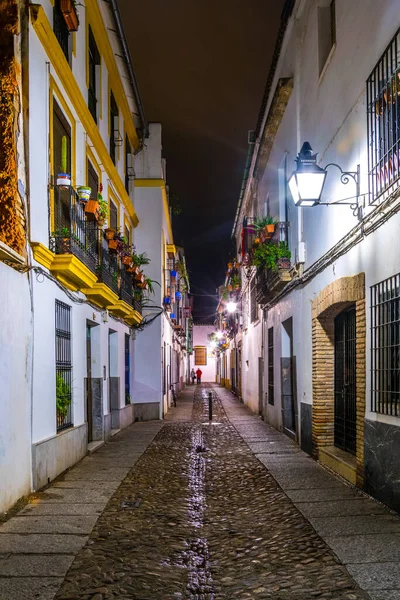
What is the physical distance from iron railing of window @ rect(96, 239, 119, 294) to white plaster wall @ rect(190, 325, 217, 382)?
1996 inches

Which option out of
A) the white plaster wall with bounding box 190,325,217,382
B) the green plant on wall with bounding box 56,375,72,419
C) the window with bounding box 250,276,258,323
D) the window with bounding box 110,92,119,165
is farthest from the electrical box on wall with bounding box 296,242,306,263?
the white plaster wall with bounding box 190,325,217,382

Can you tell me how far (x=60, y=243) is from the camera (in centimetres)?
916

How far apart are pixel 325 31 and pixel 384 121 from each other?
372 centimetres

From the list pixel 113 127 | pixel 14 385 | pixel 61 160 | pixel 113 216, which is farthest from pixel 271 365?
pixel 14 385

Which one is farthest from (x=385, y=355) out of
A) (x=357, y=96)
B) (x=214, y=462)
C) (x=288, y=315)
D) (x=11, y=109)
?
(x=288, y=315)

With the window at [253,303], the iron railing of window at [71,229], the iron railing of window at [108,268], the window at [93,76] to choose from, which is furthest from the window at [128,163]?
the iron railing of window at [71,229]

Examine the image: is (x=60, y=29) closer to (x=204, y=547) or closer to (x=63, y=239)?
(x=63, y=239)

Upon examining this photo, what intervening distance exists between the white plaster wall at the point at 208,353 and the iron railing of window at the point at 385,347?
5714cm

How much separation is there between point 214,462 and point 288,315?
13.5ft

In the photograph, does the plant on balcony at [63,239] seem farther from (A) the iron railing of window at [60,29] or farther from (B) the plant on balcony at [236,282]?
(B) the plant on balcony at [236,282]

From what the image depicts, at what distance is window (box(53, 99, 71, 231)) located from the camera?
937cm

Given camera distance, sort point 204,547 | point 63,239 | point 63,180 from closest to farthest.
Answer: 1. point 204,547
2. point 63,180
3. point 63,239

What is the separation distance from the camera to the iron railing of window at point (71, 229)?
30.1 feet

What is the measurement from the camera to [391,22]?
6605 mm
